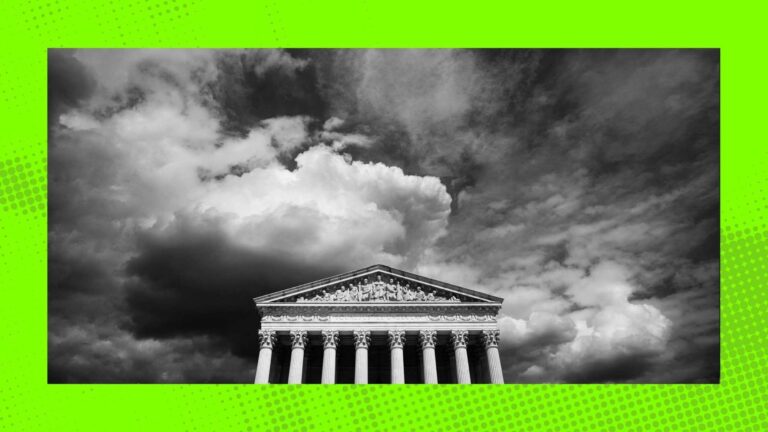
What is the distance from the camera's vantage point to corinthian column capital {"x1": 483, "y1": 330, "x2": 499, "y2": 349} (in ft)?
107

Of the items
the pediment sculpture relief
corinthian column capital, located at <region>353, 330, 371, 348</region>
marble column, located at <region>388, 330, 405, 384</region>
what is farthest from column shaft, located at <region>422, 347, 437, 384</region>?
corinthian column capital, located at <region>353, 330, 371, 348</region>

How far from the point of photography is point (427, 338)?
108ft

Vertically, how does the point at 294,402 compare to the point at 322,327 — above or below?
below

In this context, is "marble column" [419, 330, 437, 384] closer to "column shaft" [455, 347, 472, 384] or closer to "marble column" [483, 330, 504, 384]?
"column shaft" [455, 347, 472, 384]

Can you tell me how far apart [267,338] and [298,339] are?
2123 millimetres

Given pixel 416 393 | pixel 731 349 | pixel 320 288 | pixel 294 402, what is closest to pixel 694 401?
pixel 731 349

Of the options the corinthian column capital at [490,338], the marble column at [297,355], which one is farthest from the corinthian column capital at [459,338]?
the marble column at [297,355]

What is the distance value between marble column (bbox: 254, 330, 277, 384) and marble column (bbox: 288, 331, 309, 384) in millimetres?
1437

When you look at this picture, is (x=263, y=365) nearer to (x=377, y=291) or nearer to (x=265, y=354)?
(x=265, y=354)

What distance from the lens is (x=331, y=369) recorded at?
31266 mm

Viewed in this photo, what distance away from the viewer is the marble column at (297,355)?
31031 mm

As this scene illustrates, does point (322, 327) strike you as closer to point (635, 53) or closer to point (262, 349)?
point (262, 349)

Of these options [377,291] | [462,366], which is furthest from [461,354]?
[377,291]

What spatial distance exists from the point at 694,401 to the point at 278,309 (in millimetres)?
25669
